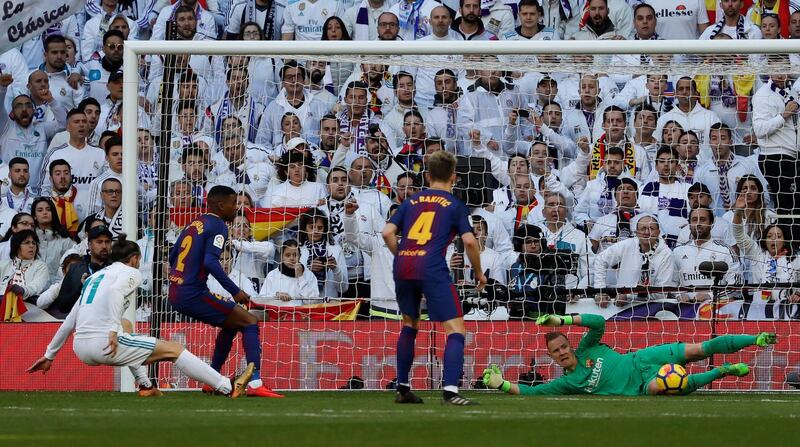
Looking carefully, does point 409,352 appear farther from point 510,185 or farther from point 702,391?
point 510,185

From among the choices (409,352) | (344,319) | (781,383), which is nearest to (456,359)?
(409,352)

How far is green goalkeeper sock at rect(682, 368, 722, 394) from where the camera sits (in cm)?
1094

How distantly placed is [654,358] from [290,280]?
14.0 feet

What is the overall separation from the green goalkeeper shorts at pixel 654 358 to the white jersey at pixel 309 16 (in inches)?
306

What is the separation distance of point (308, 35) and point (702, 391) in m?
7.88

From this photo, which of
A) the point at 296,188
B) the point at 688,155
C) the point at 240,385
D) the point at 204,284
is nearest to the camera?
the point at 240,385

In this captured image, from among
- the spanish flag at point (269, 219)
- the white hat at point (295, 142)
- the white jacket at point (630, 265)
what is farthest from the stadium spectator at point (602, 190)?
the white hat at point (295, 142)

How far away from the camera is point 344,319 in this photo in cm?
1303

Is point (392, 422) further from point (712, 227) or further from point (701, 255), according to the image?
point (712, 227)

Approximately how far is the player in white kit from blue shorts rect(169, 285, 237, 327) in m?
0.57

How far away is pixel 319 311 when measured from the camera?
1312 centimetres

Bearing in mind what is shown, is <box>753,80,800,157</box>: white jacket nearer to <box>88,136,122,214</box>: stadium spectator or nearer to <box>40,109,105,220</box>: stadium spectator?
<box>88,136,122,214</box>: stadium spectator

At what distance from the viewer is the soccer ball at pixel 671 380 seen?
1111cm

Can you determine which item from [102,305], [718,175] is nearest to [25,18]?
[102,305]
